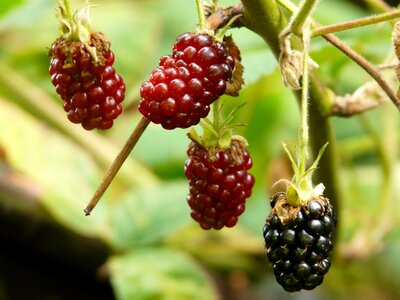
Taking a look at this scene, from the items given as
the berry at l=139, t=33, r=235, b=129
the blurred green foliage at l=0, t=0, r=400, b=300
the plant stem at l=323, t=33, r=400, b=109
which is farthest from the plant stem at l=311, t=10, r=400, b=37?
the blurred green foliage at l=0, t=0, r=400, b=300

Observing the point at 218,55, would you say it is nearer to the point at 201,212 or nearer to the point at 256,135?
the point at 201,212

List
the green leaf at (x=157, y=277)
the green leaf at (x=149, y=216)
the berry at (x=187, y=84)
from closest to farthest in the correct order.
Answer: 1. the berry at (x=187, y=84)
2. the green leaf at (x=157, y=277)
3. the green leaf at (x=149, y=216)

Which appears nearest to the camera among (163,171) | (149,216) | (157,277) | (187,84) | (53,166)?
(187,84)

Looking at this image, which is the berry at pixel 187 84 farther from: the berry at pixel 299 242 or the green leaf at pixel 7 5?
the green leaf at pixel 7 5

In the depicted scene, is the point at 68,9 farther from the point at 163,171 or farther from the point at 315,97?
the point at 163,171

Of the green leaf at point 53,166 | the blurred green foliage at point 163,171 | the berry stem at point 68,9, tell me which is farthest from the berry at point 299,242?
the green leaf at point 53,166

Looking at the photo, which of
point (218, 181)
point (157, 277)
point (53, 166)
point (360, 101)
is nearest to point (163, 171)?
point (53, 166)
